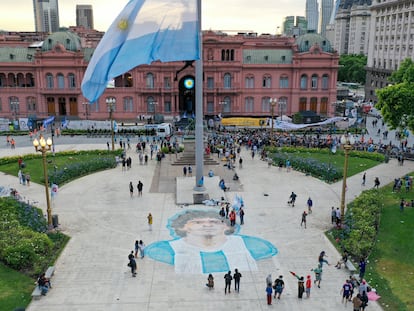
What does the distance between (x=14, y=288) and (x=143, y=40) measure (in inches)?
532

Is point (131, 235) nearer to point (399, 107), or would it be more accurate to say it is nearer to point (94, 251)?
point (94, 251)

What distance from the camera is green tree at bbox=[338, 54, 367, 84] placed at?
423 ft

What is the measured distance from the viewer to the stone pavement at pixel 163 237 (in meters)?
20.7

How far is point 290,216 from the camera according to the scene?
103ft

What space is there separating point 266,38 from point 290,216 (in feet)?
255

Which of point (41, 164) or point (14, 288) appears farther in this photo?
point (41, 164)

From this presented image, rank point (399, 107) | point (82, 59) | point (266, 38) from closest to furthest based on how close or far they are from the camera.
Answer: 1. point (399, 107)
2. point (82, 59)
3. point (266, 38)

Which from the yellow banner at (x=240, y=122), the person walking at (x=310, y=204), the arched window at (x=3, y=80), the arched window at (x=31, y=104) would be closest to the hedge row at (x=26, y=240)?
the person walking at (x=310, y=204)

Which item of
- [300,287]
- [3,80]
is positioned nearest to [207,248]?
[300,287]

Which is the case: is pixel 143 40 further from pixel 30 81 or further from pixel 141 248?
pixel 30 81

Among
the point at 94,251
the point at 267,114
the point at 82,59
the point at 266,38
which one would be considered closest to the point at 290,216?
the point at 94,251

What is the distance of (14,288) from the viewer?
21375mm

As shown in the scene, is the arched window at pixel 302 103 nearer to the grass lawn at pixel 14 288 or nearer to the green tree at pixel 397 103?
the green tree at pixel 397 103

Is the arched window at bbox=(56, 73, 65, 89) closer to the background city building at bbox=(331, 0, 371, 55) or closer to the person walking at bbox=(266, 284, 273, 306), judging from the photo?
the person walking at bbox=(266, 284, 273, 306)
